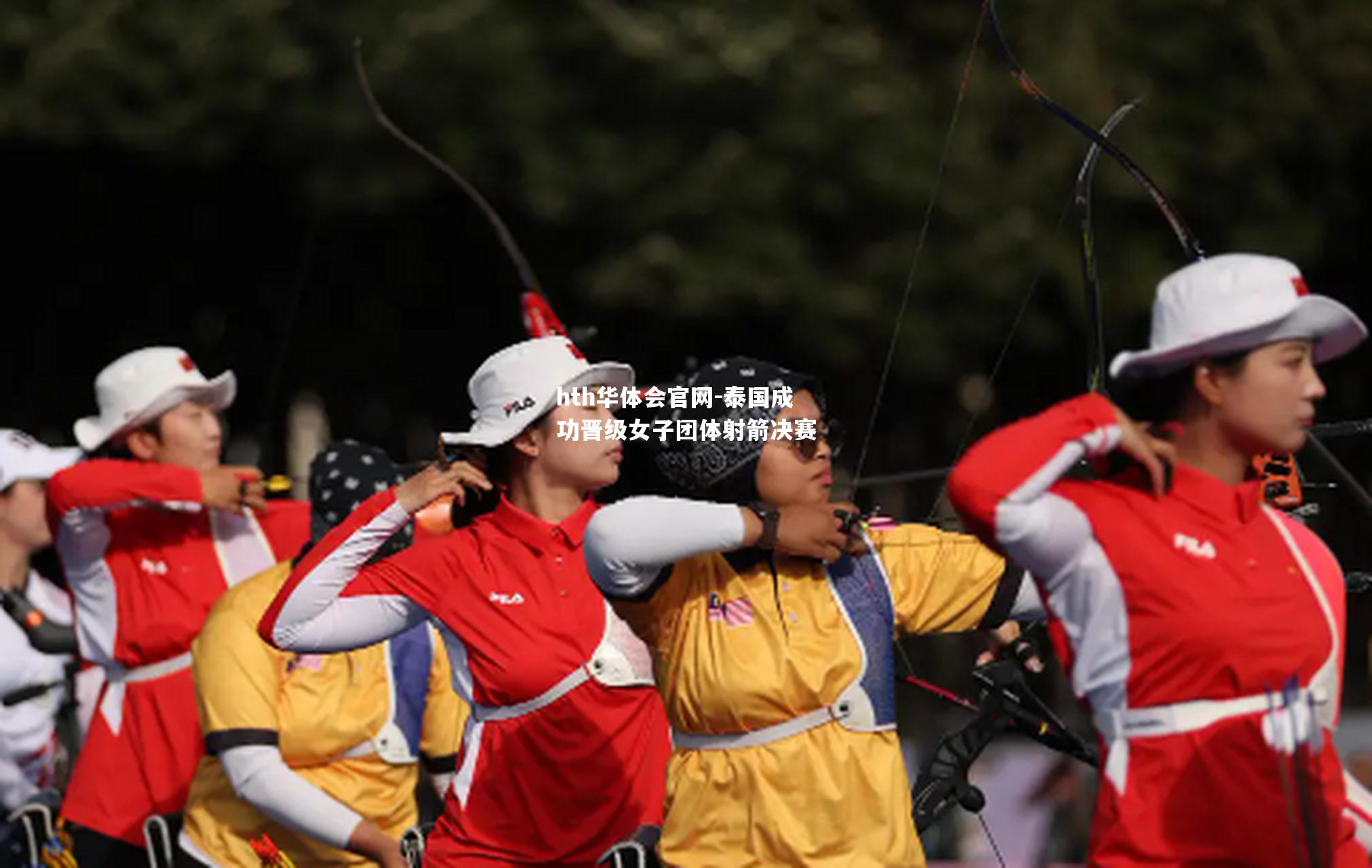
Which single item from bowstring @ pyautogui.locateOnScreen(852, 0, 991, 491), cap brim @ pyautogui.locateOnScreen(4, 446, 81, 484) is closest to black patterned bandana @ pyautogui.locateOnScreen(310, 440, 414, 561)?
bowstring @ pyautogui.locateOnScreen(852, 0, 991, 491)

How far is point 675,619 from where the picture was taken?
5.33 meters

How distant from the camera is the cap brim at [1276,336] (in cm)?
448

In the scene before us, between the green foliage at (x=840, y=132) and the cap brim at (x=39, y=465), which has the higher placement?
the green foliage at (x=840, y=132)

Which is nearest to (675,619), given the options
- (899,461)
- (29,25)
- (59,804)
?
(59,804)

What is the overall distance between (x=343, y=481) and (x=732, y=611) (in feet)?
7.69

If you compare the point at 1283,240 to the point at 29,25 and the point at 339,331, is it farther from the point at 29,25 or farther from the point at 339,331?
the point at 29,25

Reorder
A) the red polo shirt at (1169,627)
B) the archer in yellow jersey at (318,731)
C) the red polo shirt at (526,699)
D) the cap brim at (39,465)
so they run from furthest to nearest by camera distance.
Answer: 1. the cap brim at (39,465)
2. the archer in yellow jersey at (318,731)
3. the red polo shirt at (526,699)
4. the red polo shirt at (1169,627)

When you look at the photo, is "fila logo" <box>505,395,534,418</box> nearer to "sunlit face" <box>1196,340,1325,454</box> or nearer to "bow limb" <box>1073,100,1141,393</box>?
"bow limb" <box>1073,100,1141,393</box>

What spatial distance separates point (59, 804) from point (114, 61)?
20.5ft

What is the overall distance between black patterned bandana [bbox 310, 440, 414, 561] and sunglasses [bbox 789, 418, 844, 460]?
6.50 ft

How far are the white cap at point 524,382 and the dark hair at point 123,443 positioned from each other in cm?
248

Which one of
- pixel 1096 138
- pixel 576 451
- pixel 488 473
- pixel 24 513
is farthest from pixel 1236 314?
pixel 24 513

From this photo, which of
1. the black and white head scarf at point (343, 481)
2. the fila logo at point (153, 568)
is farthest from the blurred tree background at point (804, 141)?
the black and white head scarf at point (343, 481)

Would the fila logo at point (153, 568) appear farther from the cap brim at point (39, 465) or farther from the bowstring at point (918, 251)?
the bowstring at point (918, 251)
